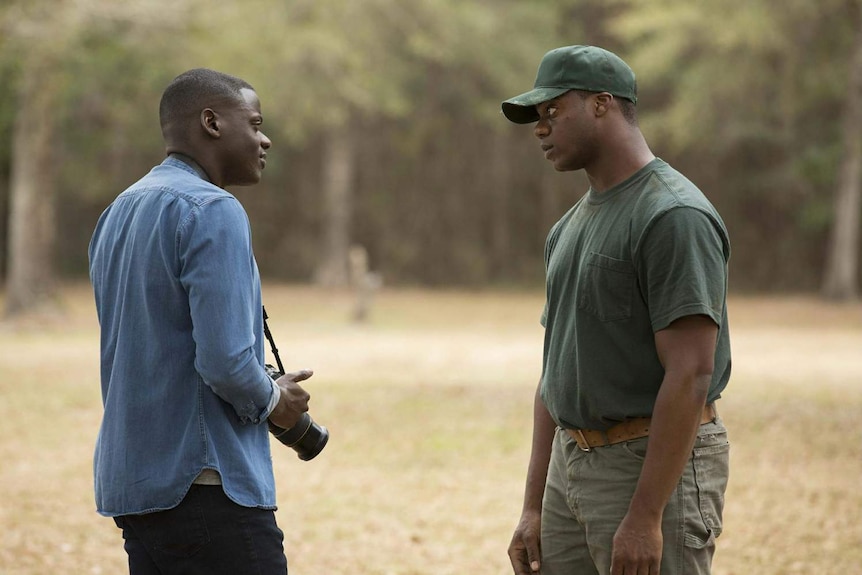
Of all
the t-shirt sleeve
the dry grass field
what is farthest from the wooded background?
the t-shirt sleeve

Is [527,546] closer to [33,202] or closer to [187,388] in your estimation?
[187,388]

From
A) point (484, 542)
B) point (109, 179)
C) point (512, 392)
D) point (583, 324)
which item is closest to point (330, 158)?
point (109, 179)

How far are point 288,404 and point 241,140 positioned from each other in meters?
0.69

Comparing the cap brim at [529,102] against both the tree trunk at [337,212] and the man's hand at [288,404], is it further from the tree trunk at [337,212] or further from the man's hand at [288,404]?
the tree trunk at [337,212]

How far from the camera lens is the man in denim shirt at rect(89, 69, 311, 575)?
8.54 ft

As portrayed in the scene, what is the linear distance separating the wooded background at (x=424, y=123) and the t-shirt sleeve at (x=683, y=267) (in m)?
16.7

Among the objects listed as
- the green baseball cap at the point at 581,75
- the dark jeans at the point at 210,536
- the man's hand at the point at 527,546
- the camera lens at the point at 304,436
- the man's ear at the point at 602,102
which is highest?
the green baseball cap at the point at 581,75

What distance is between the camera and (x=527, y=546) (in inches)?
121

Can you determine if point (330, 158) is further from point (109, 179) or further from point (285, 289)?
point (109, 179)

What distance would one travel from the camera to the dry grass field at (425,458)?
6.30m

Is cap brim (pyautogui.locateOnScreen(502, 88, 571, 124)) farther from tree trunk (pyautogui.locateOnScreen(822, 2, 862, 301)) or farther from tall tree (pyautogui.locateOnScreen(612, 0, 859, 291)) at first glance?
tree trunk (pyautogui.locateOnScreen(822, 2, 862, 301))

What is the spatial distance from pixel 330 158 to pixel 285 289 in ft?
13.0

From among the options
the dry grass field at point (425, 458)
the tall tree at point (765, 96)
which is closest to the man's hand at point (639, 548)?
the dry grass field at point (425, 458)

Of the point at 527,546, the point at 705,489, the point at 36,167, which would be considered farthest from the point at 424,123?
the point at 705,489
